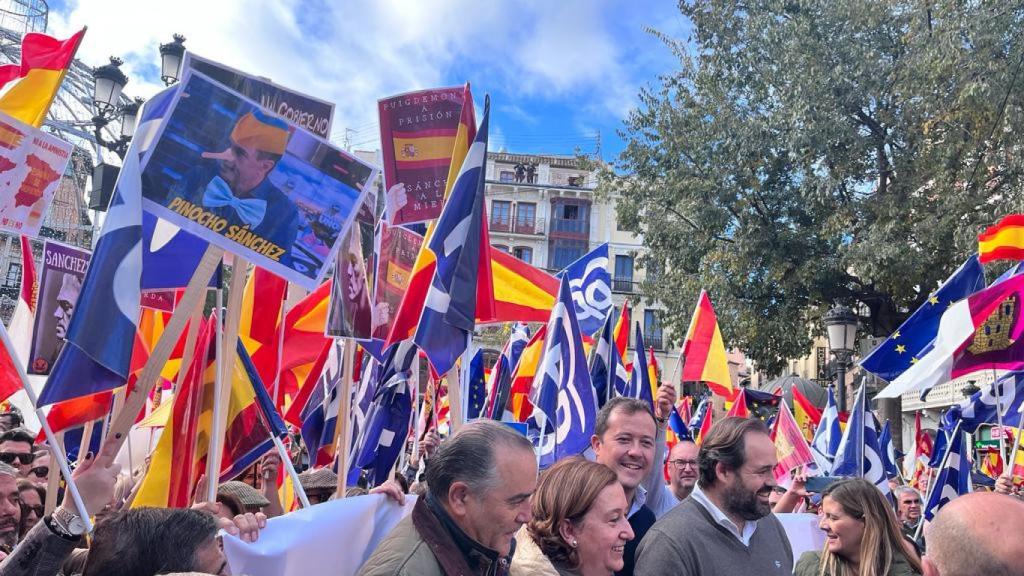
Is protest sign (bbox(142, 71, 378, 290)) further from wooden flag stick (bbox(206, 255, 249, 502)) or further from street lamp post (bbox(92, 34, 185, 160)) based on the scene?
street lamp post (bbox(92, 34, 185, 160))

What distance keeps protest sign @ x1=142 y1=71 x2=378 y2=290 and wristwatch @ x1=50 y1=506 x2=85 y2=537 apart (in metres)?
1.29

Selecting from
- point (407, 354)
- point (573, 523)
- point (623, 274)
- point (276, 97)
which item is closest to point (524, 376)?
point (407, 354)

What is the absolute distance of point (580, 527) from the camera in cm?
314

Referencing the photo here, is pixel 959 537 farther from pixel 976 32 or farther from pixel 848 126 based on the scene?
pixel 848 126

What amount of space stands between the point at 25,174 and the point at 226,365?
1393mm

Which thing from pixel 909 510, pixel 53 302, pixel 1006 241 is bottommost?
pixel 909 510

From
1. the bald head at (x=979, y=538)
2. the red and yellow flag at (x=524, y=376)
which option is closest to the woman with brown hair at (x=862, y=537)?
the bald head at (x=979, y=538)

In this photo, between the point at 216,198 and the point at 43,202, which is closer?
the point at 216,198

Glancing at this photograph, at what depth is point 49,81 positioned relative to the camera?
4.92 meters

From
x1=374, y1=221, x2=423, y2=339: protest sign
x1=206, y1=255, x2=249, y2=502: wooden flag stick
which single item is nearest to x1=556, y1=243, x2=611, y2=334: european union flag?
x1=374, y1=221, x2=423, y2=339: protest sign

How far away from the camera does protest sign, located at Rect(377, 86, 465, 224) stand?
6.13m

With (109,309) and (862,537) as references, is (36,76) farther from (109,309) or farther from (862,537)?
(862,537)

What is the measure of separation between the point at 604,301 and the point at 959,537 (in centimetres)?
706

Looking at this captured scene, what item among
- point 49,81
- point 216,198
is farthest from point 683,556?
point 49,81
